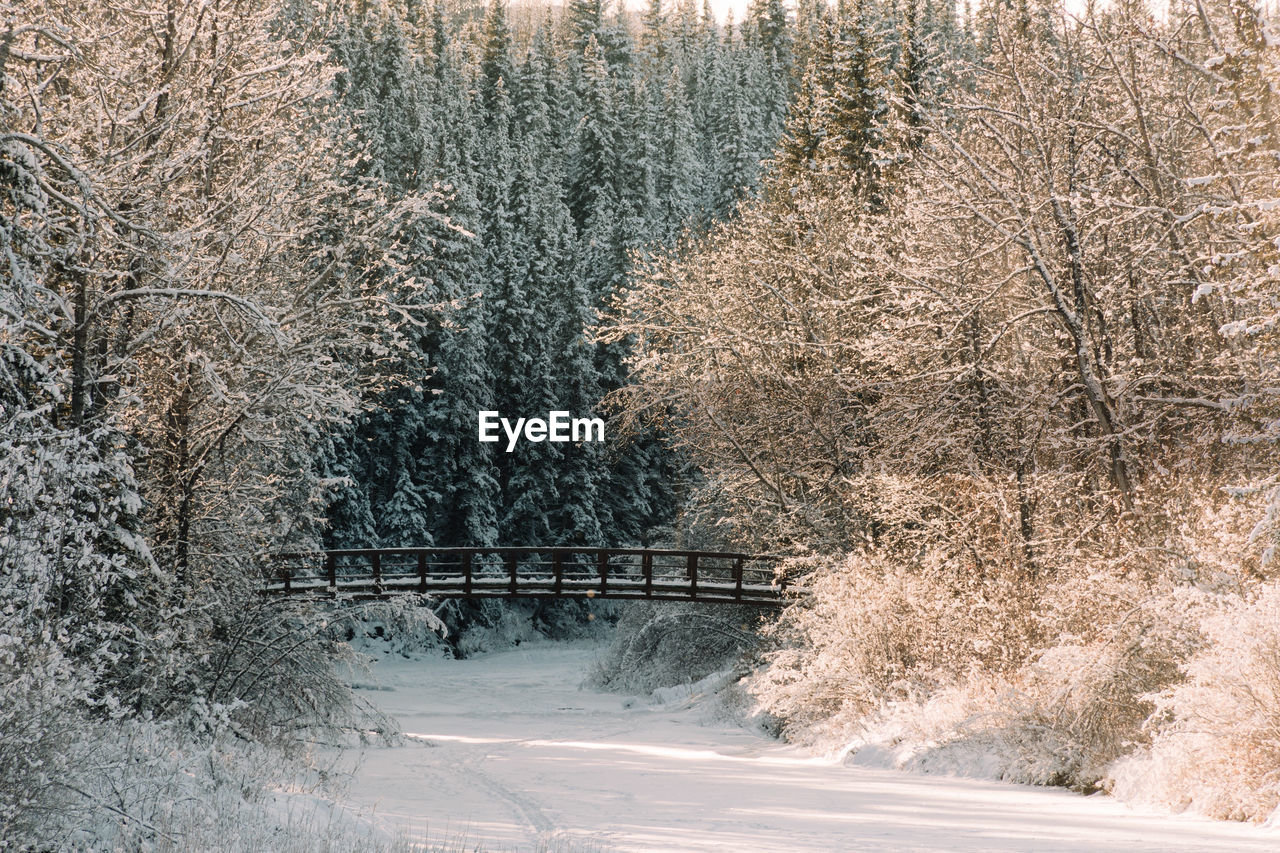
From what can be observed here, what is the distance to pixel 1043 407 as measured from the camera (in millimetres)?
16109

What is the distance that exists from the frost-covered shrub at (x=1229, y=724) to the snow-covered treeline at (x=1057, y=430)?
26mm

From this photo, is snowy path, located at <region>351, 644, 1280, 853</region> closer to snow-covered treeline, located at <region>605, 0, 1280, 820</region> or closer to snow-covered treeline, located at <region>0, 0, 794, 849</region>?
snow-covered treeline, located at <region>605, 0, 1280, 820</region>

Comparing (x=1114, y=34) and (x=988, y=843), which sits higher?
(x=1114, y=34)

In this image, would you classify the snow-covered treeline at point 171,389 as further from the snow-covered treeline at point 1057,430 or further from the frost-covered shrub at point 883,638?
the snow-covered treeline at point 1057,430

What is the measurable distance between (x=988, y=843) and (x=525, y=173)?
3614 centimetres

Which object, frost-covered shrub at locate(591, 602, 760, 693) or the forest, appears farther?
frost-covered shrub at locate(591, 602, 760, 693)

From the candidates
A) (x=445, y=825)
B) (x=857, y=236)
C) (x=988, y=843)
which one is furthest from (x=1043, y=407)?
(x=445, y=825)

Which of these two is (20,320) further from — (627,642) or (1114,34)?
(627,642)

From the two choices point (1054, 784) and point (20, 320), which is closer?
point (20, 320)

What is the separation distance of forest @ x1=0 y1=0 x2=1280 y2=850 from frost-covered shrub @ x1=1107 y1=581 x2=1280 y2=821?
0.04 m

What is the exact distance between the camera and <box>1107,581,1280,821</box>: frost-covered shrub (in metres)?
9.31

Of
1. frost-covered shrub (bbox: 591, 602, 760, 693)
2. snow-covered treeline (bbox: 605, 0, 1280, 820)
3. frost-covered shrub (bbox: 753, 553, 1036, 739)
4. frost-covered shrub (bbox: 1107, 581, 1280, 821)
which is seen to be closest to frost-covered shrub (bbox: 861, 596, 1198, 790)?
snow-covered treeline (bbox: 605, 0, 1280, 820)

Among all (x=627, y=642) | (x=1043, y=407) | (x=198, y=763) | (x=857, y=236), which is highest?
(x=857, y=236)

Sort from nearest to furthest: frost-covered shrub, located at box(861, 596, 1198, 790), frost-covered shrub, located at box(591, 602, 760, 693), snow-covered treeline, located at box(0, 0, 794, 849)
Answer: snow-covered treeline, located at box(0, 0, 794, 849), frost-covered shrub, located at box(861, 596, 1198, 790), frost-covered shrub, located at box(591, 602, 760, 693)
